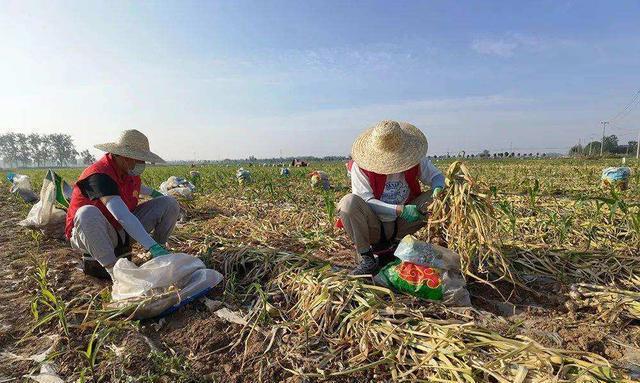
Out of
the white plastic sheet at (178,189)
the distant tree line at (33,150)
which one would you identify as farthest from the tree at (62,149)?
the white plastic sheet at (178,189)

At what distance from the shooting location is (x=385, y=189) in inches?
104

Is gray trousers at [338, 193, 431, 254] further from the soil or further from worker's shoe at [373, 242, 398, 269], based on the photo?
the soil

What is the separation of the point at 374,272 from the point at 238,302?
0.94 metres

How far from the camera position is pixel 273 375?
1.56m

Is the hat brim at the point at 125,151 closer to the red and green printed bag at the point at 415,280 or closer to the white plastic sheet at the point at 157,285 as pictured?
the white plastic sheet at the point at 157,285

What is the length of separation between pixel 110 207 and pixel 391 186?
1.89m

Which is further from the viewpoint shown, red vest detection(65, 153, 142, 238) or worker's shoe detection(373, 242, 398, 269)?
worker's shoe detection(373, 242, 398, 269)

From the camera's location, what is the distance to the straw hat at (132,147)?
2.52 metres

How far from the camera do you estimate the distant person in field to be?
2.46m

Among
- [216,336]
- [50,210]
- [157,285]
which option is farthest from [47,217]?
[216,336]

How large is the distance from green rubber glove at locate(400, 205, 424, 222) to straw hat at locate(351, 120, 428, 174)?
25cm

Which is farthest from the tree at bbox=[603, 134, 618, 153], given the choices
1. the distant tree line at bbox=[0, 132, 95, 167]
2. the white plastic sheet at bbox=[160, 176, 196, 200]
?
the distant tree line at bbox=[0, 132, 95, 167]

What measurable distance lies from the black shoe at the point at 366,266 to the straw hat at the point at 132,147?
1.65 m

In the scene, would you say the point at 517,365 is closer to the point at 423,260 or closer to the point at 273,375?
the point at 423,260
